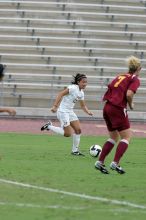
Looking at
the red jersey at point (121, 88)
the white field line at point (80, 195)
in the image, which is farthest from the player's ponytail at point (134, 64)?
the white field line at point (80, 195)

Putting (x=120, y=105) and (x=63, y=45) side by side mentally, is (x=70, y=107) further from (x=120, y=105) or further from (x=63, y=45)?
(x=63, y=45)

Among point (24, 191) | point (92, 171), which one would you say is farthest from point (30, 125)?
point (24, 191)

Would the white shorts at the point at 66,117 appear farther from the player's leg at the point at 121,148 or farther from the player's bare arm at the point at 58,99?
the player's leg at the point at 121,148

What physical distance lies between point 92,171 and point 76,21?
2369 cm

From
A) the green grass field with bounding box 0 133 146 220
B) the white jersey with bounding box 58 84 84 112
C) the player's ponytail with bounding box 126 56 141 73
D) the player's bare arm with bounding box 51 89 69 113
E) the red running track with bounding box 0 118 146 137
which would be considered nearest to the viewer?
the green grass field with bounding box 0 133 146 220

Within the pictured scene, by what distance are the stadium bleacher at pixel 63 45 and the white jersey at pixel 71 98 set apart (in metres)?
13.2

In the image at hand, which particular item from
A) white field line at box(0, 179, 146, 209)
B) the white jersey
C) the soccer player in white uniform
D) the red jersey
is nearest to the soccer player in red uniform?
the red jersey

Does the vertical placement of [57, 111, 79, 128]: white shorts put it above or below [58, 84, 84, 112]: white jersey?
below

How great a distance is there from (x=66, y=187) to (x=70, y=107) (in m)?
7.07

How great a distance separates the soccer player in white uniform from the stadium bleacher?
43.4 feet

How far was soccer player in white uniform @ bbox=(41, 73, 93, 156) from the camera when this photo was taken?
1711 centimetres

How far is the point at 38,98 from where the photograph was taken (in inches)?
1241

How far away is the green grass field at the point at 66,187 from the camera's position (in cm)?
864

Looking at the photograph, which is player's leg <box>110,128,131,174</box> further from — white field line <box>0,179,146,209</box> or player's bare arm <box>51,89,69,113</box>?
player's bare arm <box>51,89,69,113</box>
